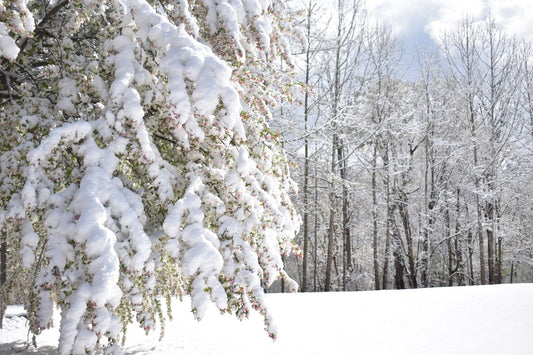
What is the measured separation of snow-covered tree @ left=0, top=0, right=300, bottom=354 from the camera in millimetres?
2492

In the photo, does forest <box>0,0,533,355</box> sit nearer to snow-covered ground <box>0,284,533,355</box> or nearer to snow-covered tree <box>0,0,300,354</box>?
snow-covered tree <box>0,0,300,354</box>

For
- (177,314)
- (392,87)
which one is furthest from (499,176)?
(177,314)

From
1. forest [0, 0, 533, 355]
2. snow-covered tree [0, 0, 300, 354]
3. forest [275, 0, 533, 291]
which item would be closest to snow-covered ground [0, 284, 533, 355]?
forest [0, 0, 533, 355]

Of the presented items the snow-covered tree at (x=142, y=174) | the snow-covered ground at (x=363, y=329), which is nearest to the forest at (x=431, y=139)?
the snow-covered ground at (x=363, y=329)

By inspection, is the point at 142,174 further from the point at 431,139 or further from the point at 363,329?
the point at 431,139

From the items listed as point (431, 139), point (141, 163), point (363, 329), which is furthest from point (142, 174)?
point (431, 139)

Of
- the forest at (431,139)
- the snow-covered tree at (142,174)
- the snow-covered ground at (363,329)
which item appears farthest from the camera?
the forest at (431,139)

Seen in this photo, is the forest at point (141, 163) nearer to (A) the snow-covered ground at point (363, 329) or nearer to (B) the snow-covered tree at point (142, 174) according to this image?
(B) the snow-covered tree at point (142, 174)

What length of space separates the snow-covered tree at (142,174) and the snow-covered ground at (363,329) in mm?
2425

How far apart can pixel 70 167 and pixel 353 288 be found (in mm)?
20392

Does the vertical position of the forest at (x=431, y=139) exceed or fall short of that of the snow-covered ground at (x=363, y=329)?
it exceeds it

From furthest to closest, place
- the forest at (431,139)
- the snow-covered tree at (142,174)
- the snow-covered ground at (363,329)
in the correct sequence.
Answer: the forest at (431,139) → the snow-covered ground at (363,329) → the snow-covered tree at (142,174)

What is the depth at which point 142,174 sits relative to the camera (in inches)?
127

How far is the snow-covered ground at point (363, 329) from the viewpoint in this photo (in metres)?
5.40
